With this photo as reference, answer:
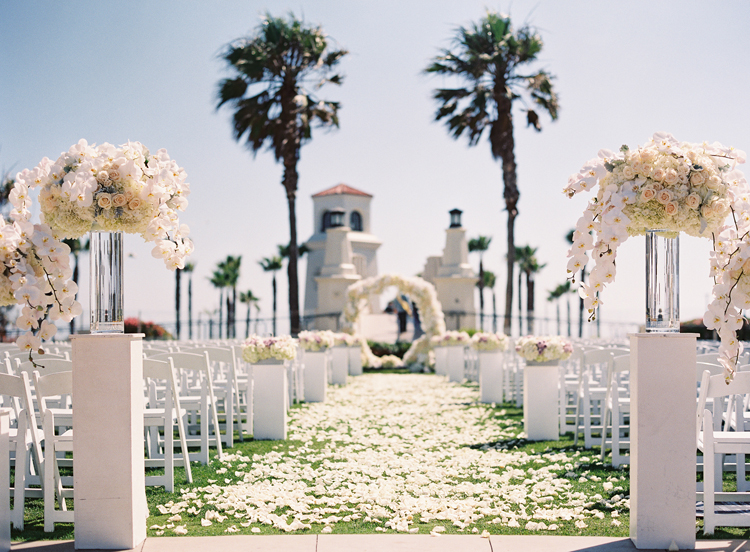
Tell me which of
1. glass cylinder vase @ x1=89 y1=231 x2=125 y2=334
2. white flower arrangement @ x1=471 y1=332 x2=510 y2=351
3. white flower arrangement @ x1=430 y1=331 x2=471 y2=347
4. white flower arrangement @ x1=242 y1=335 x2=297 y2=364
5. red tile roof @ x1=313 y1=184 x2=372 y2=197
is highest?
red tile roof @ x1=313 y1=184 x2=372 y2=197

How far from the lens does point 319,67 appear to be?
22016 mm

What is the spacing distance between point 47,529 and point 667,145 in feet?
15.2

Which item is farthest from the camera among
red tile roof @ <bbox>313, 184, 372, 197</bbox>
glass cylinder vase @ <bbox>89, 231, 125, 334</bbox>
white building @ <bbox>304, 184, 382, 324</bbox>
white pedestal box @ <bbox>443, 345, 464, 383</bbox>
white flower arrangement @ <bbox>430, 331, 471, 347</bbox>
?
red tile roof @ <bbox>313, 184, 372, 197</bbox>

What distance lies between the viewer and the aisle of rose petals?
15.2ft

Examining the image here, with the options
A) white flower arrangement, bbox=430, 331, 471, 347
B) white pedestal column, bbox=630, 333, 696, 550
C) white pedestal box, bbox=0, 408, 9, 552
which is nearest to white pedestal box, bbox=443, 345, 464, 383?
white flower arrangement, bbox=430, 331, 471, 347

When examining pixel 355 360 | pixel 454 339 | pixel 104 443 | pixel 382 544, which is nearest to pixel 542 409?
pixel 382 544

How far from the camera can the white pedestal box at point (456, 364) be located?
52.5 ft

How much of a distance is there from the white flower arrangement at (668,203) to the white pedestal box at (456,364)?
1226 cm

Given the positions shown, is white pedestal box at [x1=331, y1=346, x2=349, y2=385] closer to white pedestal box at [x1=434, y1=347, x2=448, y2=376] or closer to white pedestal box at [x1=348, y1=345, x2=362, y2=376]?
white pedestal box at [x1=348, y1=345, x2=362, y2=376]

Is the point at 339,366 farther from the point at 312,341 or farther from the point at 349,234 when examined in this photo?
the point at 349,234

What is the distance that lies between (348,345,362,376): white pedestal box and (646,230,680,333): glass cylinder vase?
46.4 ft

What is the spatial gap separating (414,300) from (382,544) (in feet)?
57.5

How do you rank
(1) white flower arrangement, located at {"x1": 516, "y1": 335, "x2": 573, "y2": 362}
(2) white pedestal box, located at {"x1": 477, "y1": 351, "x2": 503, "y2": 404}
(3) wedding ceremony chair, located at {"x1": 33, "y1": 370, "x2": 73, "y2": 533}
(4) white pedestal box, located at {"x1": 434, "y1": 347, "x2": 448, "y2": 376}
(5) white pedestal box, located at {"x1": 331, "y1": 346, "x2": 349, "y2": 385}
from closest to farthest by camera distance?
1. (3) wedding ceremony chair, located at {"x1": 33, "y1": 370, "x2": 73, "y2": 533}
2. (1) white flower arrangement, located at {"x1": 516, "y1": 335, "x2": 573, "y2": 362}
3. (2) white pedestal box, located at {"x1": 477, "y1": 351, "x2": 503, "y2": 404}
4. (5) white pedestal box, located at {"x1": 331, "y1": 346, "x2": 349, "y2": 385}
5. (4) white pedestal box, located at {"x1": 434, "y1": 347, "x2": 448, "y2": 376}

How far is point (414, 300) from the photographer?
2148cm
